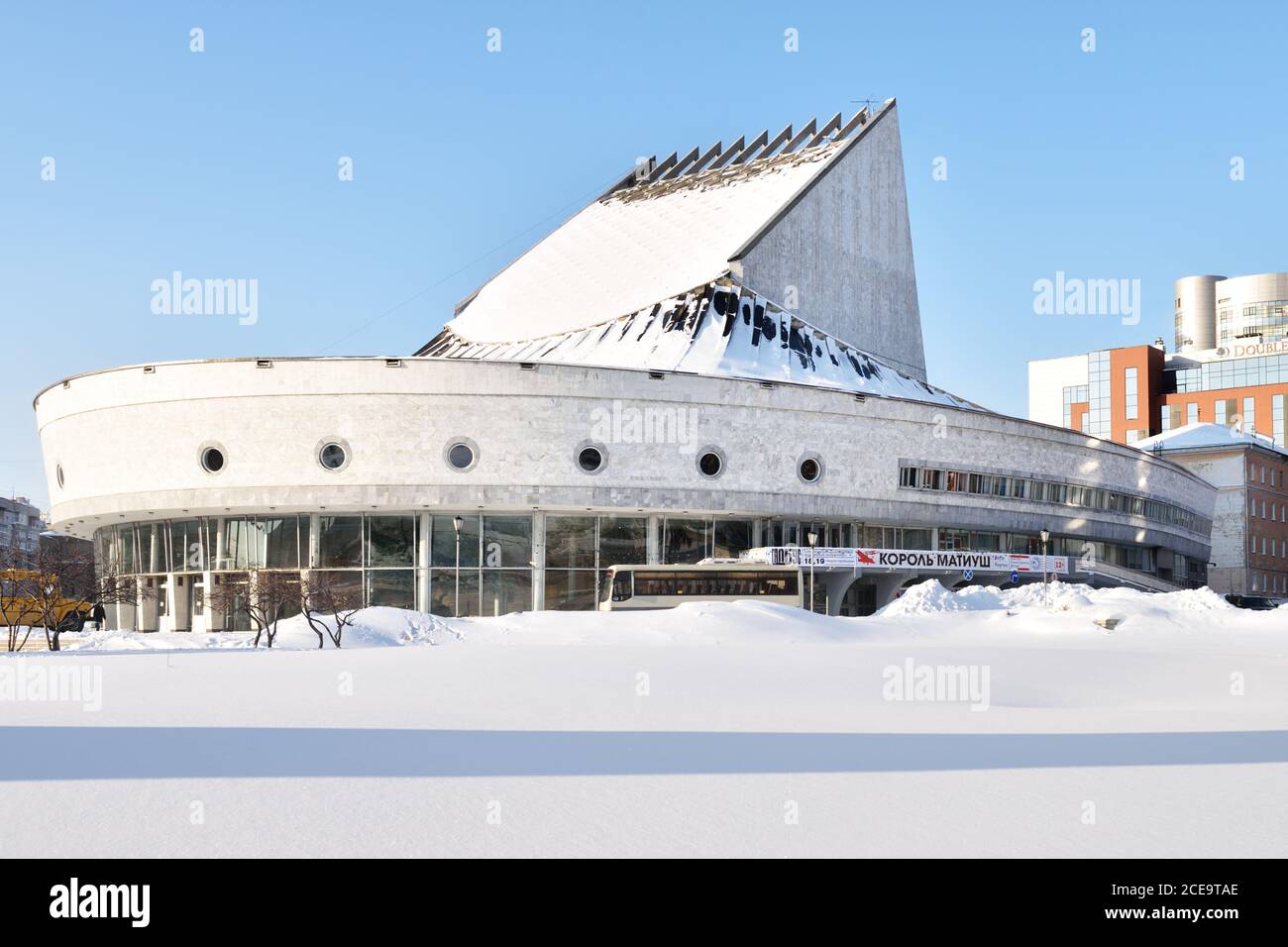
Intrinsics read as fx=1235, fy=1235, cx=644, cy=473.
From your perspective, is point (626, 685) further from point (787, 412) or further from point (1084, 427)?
point (1084, 427)

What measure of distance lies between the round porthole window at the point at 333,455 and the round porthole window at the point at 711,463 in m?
15.5

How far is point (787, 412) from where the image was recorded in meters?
56.6

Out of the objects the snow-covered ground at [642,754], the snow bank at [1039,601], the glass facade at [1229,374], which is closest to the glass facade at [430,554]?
the snow bank at [1039,601]

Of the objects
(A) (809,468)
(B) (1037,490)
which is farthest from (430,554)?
(B) (1037,490)

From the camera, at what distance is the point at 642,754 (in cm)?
1258

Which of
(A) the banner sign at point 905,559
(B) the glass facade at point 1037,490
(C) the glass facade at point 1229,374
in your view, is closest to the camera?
(A) the banner sign at point 905,559

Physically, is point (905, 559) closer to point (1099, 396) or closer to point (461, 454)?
point (461, 454)

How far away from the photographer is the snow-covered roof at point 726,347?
6044 cm

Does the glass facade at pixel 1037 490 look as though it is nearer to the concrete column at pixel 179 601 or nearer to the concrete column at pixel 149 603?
the concrete column at pixel 179 601

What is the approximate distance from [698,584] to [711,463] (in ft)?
29.2

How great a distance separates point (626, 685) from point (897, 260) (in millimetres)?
69668

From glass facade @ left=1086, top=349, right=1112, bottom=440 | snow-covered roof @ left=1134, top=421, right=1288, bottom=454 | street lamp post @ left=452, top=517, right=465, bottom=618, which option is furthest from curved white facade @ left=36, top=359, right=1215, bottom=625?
glass facade @ left=1086, top=349, right=1112, bottom=440

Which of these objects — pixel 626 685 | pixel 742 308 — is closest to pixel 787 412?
pixel 742 308

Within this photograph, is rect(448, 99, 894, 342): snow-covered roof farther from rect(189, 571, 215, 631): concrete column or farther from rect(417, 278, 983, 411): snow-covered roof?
rect(189, 571, 215, 631): concrete column
